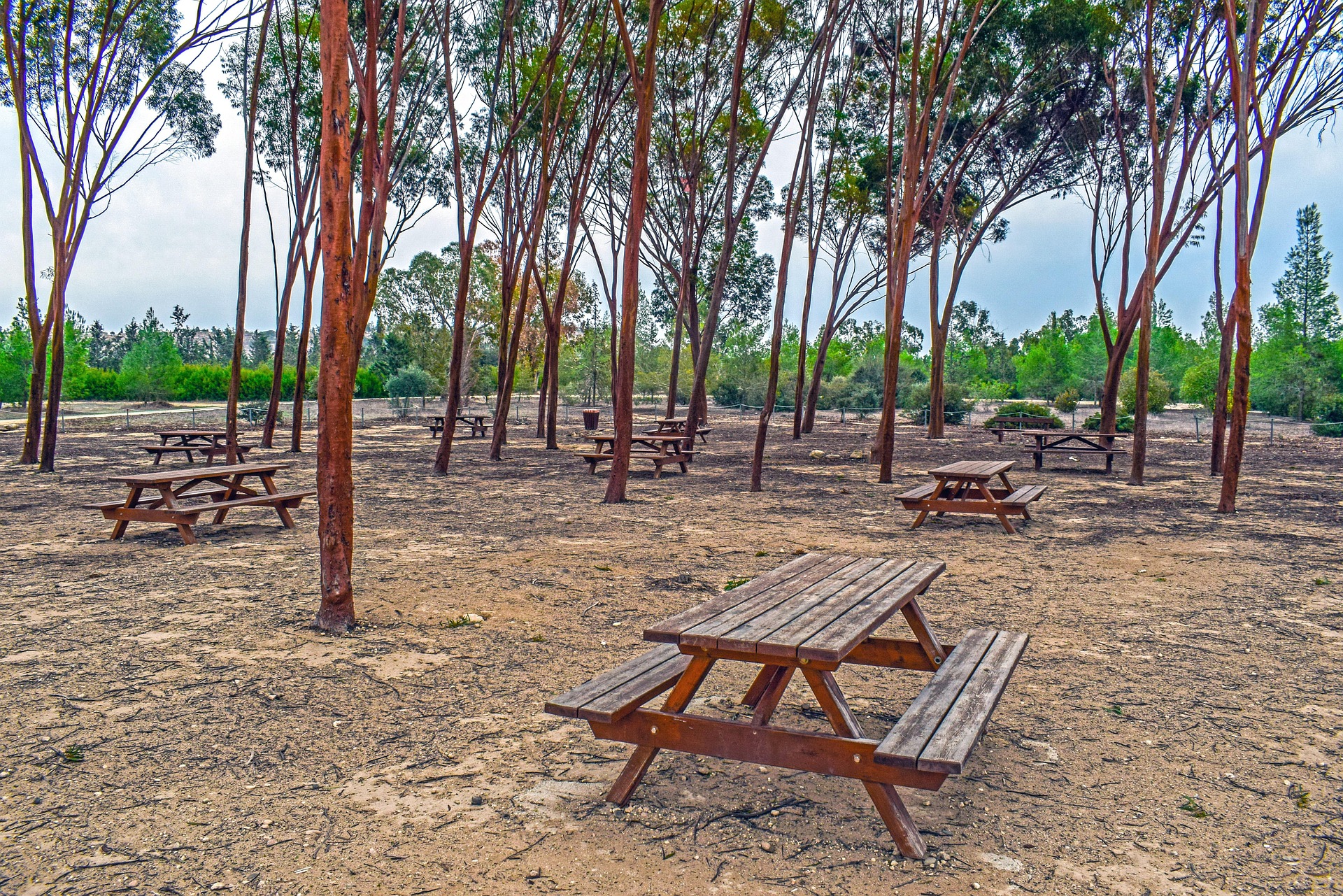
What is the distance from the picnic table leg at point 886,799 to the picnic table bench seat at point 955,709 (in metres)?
0.16

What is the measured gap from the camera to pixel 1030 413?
28891mm

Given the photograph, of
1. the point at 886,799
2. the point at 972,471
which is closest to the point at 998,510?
the point at 972,471

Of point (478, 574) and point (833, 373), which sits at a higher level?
point (833, 373)

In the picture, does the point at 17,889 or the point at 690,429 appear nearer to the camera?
the point at 17,889

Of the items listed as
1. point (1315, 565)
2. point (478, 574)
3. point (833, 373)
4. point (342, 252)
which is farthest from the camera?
point (833, 373)

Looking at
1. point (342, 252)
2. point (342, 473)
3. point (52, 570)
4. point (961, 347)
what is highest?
point (961, 347)

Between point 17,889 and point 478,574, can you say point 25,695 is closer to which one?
point 17,889

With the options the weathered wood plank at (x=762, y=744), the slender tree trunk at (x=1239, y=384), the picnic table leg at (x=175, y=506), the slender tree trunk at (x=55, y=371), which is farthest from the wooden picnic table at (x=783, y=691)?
the slender tree trunk at (x=55, y=371)

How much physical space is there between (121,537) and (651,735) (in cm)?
698

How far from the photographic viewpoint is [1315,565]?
675 centimetres

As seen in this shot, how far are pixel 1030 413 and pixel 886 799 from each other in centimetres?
2887

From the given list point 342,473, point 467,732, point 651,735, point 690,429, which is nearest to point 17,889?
point 467,732

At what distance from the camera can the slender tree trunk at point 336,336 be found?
459cm

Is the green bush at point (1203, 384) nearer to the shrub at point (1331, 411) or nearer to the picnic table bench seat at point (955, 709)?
the shrub at point (1331, 411)
